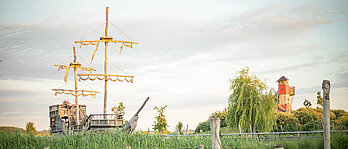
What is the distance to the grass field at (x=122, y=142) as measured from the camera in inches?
412

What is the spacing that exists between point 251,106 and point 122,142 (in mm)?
10736

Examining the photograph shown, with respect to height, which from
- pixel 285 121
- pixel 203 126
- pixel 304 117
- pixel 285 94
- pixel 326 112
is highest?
pixel 285 94

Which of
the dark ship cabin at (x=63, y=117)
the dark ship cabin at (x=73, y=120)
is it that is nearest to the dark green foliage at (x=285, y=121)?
the dark ship cabin at (x=73, y=120)

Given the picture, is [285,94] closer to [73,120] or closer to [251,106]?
[251,106]

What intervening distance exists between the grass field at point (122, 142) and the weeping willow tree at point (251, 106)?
8.36 meters

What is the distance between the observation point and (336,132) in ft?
29.3

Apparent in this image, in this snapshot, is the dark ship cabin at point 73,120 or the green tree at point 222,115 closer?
the dark ship cabin at point 73,120

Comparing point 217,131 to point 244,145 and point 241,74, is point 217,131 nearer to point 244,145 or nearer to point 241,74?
point 244,145

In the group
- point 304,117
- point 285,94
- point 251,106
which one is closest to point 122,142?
point 251,106

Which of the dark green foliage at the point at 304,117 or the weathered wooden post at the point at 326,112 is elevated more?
the weathered wooden post at the point at 326,112

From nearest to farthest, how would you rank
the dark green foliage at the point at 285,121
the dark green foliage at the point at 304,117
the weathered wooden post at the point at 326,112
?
the weathered wooden post at the point at 326,112, the dark green foliage at the point at 285,121, the dark green foliage at the point at 304,117

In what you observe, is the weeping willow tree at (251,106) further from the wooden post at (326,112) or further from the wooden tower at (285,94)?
the wooden tower at (285,94)

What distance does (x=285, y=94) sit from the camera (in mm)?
38438

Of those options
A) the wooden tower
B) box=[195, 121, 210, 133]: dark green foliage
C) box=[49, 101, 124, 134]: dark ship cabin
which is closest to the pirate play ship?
box=[49, 101, 124, 134]: dark ship cabin
